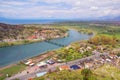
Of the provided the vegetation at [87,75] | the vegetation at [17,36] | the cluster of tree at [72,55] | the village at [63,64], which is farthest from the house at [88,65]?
the vegetation at [17,36]

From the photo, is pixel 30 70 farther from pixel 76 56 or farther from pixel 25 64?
pixel 76 56

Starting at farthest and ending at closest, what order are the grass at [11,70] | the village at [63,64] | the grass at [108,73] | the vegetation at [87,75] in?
the grass at [11,70], the village at [63,64], the grass at [108,73], the vegetation at [87,75]

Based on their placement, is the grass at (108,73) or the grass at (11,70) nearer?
the grass at (108,73)

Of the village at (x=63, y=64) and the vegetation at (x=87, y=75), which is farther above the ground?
the vegetation at (x=87, y=75)

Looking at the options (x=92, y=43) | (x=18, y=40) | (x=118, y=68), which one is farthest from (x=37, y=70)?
(x=18, y=40)

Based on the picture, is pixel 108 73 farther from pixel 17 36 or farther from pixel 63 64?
pixel 17 36

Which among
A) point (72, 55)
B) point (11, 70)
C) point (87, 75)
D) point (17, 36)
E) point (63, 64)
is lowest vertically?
point (11, 70)

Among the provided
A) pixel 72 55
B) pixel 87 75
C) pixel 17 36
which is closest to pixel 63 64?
pixel 72 55

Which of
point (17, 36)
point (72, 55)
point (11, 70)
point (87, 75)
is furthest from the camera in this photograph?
point (17, 36)


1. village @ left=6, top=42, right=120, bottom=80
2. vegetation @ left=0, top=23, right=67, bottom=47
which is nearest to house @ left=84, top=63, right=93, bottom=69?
village @ left=6, top=42, right=120, bottom=80

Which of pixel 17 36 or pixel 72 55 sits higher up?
pixel 17 36

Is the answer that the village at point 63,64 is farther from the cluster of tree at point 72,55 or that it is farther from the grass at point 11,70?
the grass at point 11,70
